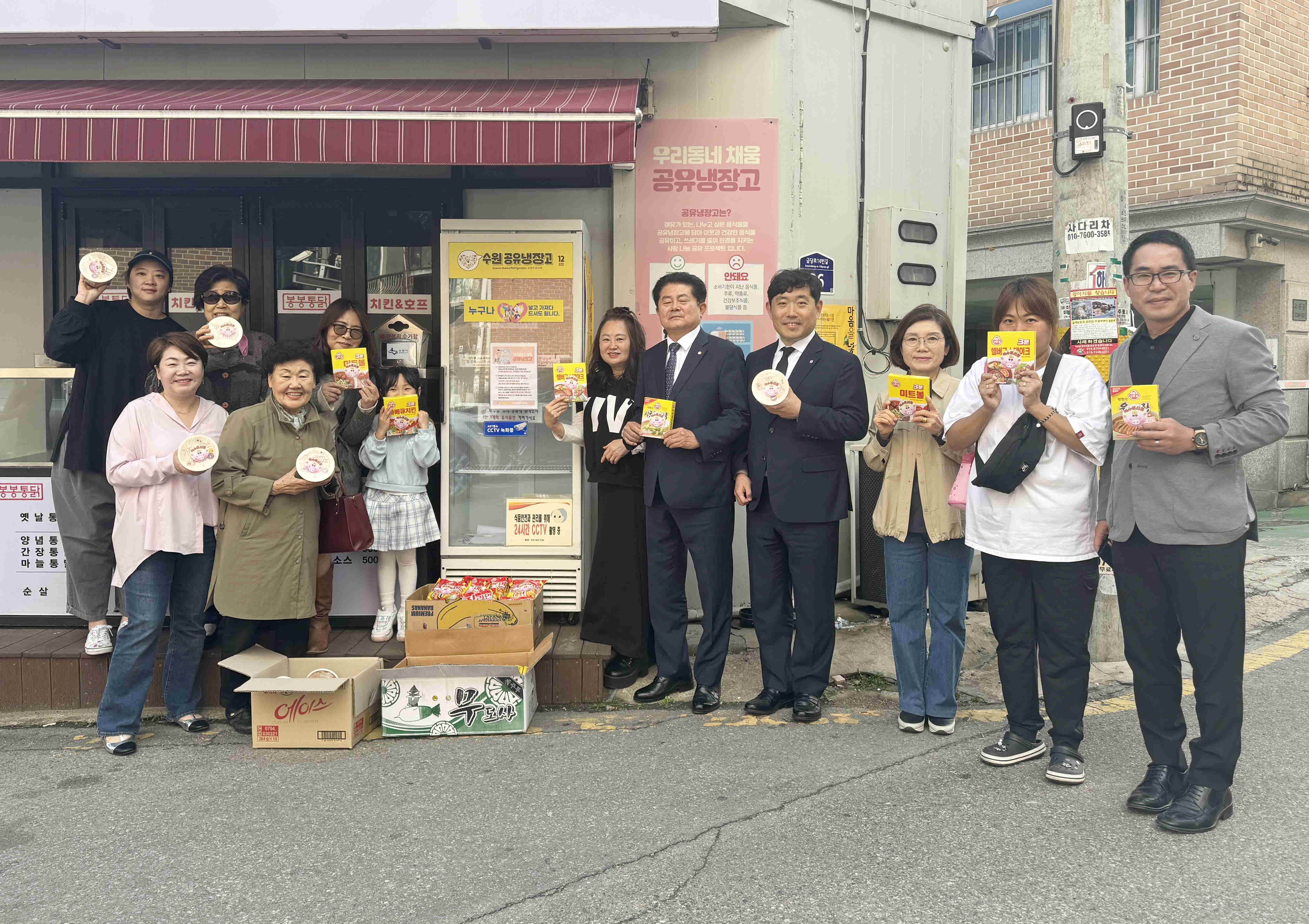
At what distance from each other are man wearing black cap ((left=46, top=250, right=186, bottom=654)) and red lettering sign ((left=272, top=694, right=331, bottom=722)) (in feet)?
4.15

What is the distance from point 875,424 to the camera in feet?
14.2

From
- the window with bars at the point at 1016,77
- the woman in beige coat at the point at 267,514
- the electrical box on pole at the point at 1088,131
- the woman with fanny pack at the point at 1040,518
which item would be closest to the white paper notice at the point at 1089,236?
the electrical box on pole at the point at 1088,131

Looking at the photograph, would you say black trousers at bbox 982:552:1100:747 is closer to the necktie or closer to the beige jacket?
the beige jacket

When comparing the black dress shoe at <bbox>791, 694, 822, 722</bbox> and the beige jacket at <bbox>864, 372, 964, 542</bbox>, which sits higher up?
the beige jacket at <bbox>864, 372, 964, 542</bbox>

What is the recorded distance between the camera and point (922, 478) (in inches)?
167

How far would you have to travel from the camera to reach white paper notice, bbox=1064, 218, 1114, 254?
508 centimetres

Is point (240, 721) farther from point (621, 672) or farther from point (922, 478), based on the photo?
point (922, 478)

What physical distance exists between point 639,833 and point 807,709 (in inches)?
54.5

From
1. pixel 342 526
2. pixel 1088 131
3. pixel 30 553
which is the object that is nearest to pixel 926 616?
pixel 1088 131

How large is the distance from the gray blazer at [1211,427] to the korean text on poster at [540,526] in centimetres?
304

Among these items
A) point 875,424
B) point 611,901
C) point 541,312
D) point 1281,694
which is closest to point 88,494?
point 541,312

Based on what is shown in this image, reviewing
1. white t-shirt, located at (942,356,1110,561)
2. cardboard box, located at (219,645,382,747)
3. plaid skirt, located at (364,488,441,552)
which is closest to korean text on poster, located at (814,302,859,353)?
white t-shirt, located at (942,356,1110,561)

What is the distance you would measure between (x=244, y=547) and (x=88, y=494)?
3.56 ft

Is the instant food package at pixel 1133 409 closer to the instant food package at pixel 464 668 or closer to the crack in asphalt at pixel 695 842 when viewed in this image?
the crack in asphalt at pixel 695 842
